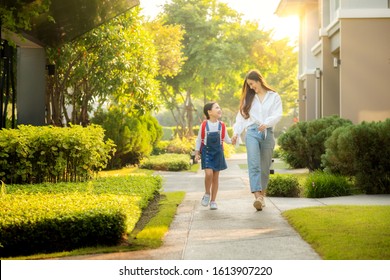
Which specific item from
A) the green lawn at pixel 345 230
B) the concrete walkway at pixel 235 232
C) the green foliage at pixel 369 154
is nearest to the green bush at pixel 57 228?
the concrete walkway at pixel 235 232

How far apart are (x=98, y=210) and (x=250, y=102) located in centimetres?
310

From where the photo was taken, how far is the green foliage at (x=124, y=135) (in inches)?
817

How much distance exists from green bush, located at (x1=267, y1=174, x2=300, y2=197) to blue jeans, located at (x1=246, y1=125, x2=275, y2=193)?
2.18m

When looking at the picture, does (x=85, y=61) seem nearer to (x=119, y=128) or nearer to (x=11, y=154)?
(x=119, y=128)

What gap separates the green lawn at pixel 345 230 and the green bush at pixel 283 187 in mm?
2305

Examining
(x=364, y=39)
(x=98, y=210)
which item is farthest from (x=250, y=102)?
(x=364, y=39)

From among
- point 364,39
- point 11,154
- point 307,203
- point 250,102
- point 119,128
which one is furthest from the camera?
point 119,128

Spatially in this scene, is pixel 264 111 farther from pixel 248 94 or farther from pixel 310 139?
pixel 310 139

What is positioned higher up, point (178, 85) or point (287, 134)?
point (178, 85)

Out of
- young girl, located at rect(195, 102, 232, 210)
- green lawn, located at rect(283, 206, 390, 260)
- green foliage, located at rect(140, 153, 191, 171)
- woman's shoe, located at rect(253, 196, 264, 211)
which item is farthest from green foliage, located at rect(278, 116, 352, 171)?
green lawn, located at rect(283, 206, 390, 260)

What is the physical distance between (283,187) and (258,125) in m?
2.64

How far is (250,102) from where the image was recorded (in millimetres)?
9969

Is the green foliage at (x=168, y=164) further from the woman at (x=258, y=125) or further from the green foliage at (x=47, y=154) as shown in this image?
the woman at (x=258, y=125)

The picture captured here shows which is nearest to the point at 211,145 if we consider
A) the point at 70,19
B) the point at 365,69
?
the point at 70,19
